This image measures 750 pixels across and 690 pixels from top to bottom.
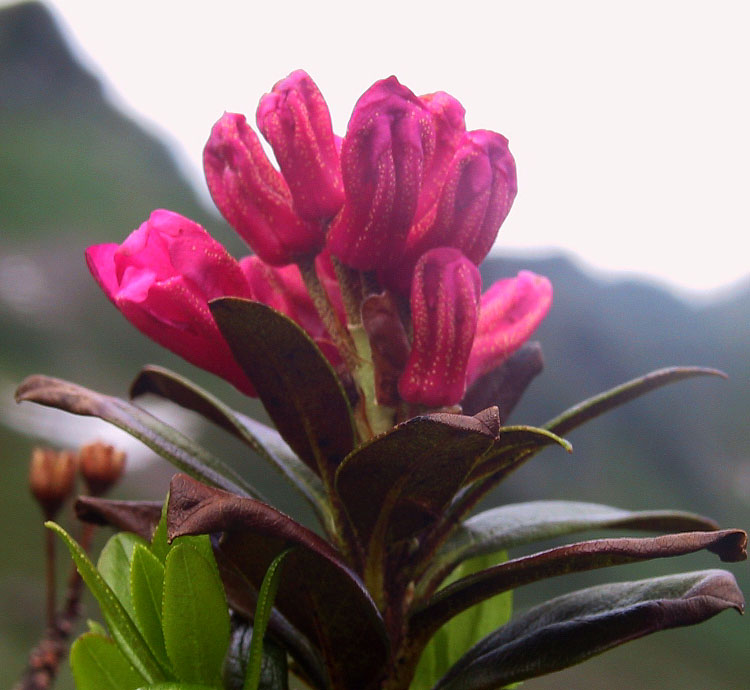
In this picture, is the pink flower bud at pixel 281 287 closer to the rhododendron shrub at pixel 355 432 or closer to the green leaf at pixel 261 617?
the rhododendron shrub at pixel 355 432

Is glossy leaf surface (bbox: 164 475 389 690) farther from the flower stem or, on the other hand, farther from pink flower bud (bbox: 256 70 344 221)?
the flower stem

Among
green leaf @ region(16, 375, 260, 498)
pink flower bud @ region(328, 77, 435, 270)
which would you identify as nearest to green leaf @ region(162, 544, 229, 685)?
green leaf @ region(16, 375, 260, 498)

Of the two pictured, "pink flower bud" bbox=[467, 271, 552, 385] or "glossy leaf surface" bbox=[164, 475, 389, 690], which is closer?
"glossy leaf surface" bbox=[164, 475, 389, 690]

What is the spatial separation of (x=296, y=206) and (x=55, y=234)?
2486mm

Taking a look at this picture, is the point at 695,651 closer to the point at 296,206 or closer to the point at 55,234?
the point at 296,206

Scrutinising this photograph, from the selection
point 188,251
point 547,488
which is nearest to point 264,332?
point 188,251

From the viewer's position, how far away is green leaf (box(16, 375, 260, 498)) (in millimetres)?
469

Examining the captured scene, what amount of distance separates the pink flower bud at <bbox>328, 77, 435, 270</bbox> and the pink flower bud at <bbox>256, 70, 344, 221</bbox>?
2 cm

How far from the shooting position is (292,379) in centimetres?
43

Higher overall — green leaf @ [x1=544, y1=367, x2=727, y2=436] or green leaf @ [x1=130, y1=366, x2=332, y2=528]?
green leaf @ [x1=544, y1=367, x2=727, y2=436]

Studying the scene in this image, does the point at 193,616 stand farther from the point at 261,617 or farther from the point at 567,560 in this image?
the point at 567,560

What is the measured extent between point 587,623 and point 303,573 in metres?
0.17

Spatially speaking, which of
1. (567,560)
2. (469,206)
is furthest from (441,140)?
(567,560)

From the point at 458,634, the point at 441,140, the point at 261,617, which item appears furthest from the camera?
the point at 458,634
